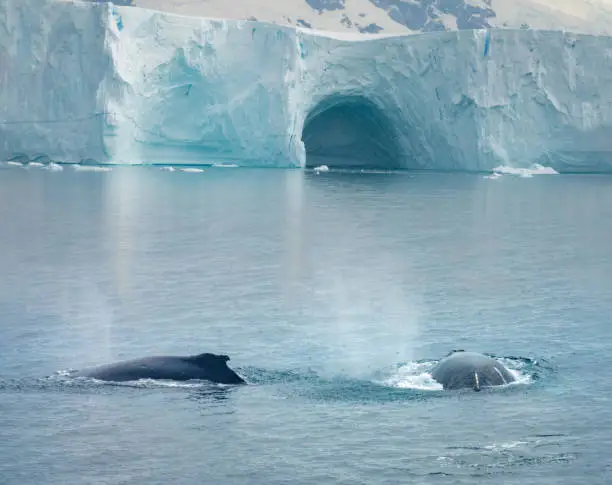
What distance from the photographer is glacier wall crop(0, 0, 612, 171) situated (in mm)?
43156

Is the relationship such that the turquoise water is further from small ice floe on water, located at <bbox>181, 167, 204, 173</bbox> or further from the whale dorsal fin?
small ice floe on water, located at <bbox>181, 167, 204, 173</bbox>

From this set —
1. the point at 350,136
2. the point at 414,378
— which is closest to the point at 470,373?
the point at 414,378

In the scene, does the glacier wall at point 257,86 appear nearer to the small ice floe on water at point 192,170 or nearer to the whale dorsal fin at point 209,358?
the small ice floe on water at point 192,170

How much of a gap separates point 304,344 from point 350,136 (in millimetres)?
47296

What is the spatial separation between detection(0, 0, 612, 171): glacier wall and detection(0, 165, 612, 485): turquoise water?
49.5ft

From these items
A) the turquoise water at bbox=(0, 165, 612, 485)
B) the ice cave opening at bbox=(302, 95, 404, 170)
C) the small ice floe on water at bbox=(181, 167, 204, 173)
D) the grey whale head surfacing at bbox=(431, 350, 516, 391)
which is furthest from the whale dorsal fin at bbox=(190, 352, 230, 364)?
the small ice floe on water at bbox=(181, 167, 204, 173)

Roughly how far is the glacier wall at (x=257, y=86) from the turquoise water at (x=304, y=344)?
15.1m

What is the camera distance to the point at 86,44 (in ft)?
141

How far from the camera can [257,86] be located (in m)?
44.8

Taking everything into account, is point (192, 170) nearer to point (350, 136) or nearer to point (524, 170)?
point (350, 136)

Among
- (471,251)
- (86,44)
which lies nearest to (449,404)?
(471,251)

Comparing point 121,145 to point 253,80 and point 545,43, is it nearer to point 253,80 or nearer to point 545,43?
point 253,80

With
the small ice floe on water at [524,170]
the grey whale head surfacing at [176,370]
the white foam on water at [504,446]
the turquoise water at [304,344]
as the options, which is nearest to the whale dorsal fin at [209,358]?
the grey whale head surfacing at [176,370]

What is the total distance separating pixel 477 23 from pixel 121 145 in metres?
90.1
